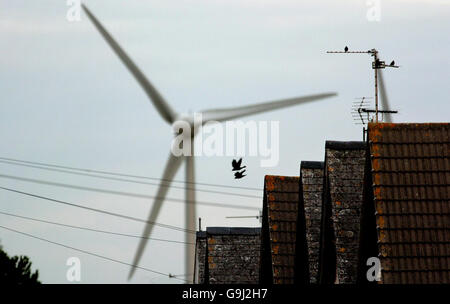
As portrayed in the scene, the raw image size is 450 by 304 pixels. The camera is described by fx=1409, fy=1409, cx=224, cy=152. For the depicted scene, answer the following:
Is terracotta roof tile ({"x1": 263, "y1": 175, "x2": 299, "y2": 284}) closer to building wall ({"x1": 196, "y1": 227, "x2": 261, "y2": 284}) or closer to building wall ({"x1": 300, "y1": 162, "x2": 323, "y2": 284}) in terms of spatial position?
building wall ({"x1": 300, "y1": 162, "x2": 323, "y2": 284})

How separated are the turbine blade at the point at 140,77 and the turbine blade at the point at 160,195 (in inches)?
66.3

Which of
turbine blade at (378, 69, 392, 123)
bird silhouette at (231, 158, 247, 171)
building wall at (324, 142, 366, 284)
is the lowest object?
building wall at (324, 142, 366, 284)

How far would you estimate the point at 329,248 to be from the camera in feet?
145

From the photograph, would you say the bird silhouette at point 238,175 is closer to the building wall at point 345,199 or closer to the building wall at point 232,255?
the building wall at point 345,199

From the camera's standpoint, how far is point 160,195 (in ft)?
159

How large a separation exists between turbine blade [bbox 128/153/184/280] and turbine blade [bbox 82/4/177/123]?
168cm

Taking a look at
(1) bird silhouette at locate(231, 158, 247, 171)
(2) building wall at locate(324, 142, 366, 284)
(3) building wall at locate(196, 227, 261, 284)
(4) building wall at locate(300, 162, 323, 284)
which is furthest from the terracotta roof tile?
(3) building wall at locate(196, 227, 261, 284)

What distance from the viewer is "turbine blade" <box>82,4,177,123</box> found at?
48094 mm

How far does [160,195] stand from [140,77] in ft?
14.8

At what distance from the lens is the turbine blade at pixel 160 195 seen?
48562 mm

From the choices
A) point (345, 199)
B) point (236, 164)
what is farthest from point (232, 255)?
point (345, 199)
